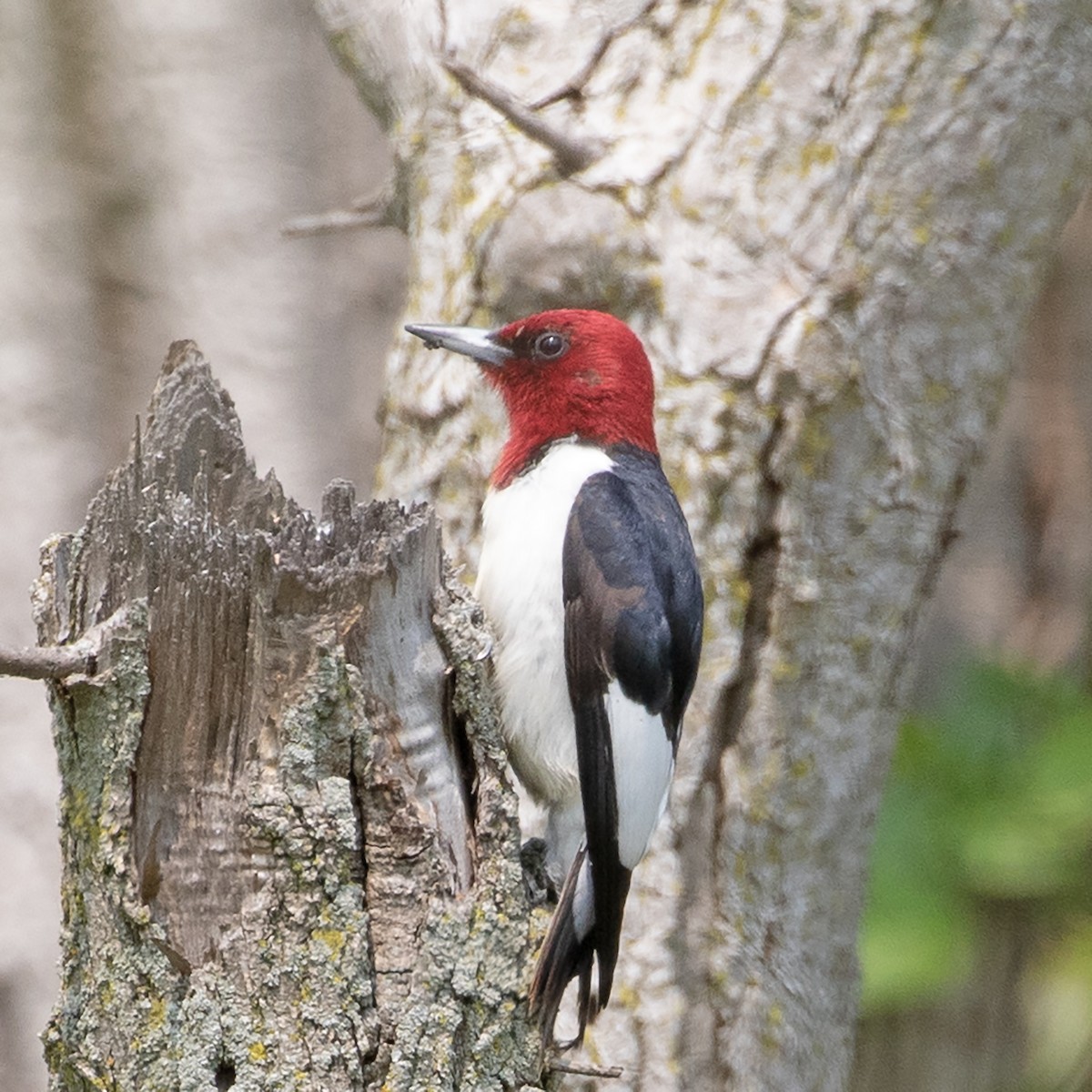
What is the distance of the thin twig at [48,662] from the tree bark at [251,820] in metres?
0.01

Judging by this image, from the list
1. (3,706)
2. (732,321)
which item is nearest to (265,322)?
(3,706)

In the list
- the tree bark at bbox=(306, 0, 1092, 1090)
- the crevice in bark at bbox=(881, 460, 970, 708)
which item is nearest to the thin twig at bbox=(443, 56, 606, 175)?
the tree bark at bbox=(306, 0, 1092, 1090)

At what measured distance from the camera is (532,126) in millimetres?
2828

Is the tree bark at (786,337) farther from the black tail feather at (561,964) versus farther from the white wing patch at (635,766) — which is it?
the black tail feather at (561,964)

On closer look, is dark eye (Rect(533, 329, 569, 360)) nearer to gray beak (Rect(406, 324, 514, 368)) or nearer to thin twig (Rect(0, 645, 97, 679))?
gray beak (Rect(406, 324, 514, 368))

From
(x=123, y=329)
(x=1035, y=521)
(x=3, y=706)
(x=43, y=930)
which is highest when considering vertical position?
(x=123, y=329)

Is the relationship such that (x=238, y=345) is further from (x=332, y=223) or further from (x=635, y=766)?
(x=635, y=766)

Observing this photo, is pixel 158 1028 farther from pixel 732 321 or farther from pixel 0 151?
pixel 0 151

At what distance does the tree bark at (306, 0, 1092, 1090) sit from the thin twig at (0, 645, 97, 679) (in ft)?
4.77

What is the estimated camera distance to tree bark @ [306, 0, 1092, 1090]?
9.55 ft

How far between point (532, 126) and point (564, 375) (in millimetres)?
507

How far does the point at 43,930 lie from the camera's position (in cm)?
477

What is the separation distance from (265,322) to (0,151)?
1.12 metres

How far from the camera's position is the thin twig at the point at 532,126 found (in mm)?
2654
